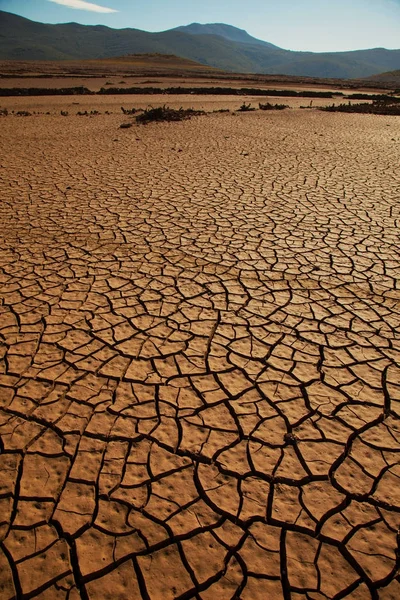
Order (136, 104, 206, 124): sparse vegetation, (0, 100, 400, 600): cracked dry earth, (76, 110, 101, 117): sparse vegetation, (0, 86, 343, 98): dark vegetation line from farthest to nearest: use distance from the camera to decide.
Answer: (0, 86, 343, 98): dark vegetation line
(76, 110, 101, 117): sparse vegetation
(136, 104, 206, 124): sparse vegetation
(0, 100, 400, 600): cracked dry earth

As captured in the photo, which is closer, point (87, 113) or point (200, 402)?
point (200, 402)

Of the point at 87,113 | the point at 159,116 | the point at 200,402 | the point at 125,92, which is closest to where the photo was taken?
the point at 200,402

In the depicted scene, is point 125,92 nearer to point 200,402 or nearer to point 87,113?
point 87,113

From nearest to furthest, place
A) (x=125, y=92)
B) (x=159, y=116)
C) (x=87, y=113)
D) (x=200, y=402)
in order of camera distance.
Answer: (x=200, y=402) → (x=159, y=116) → (x=87, y=113) → (x=125, y=92)

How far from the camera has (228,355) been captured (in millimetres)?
2613

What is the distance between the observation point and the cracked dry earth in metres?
1.51

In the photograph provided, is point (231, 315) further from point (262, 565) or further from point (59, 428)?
point (262, 565)

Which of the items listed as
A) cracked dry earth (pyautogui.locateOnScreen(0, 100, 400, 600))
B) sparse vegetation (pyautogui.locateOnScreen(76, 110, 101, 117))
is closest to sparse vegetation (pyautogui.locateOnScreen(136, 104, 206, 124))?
sparse vegetation (pyautogui.locateOnScreen(76, 110, 101, 117))

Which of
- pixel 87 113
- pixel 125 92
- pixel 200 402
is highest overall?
pixel 125 92

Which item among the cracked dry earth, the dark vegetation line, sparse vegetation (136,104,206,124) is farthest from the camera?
the dark vegetation line

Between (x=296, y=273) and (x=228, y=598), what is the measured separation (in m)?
2.77

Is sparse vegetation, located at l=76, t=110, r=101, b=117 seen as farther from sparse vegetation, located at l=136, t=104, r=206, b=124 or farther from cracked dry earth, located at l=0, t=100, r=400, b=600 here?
cracked dry earth, located at l=0, t=100, r=400, b=600

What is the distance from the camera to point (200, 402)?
2238 mm

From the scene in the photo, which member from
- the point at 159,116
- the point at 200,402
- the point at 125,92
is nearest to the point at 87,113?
the point at 159,116
